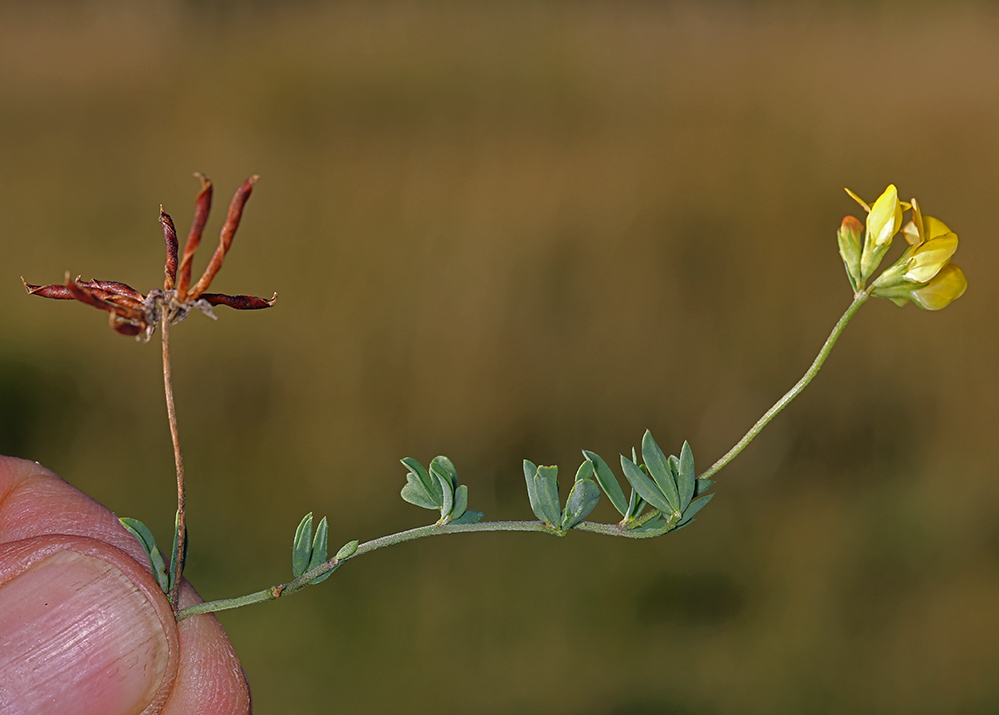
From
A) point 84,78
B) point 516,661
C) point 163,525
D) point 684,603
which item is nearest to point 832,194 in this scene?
point 684,603

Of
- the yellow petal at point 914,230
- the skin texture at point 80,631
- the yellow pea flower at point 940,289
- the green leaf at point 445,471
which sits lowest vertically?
the skin texture at point 80,631

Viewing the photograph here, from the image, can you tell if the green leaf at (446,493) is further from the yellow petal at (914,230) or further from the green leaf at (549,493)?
the yellow petal at (914,230)

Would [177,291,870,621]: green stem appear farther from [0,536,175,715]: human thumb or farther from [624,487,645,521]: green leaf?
[0,536,175,715]: human thumb

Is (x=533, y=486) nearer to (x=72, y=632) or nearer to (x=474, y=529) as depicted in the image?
(x=474, y=529)

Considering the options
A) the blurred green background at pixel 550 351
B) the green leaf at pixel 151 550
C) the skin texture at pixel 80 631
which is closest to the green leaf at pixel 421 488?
the green leaf at pixel 151 550

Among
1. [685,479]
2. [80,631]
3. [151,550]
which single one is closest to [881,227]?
[685,479]

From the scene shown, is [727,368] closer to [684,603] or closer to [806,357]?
[806,357]

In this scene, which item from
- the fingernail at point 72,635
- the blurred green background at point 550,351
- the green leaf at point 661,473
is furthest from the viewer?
the blurred green background at point 550,351
